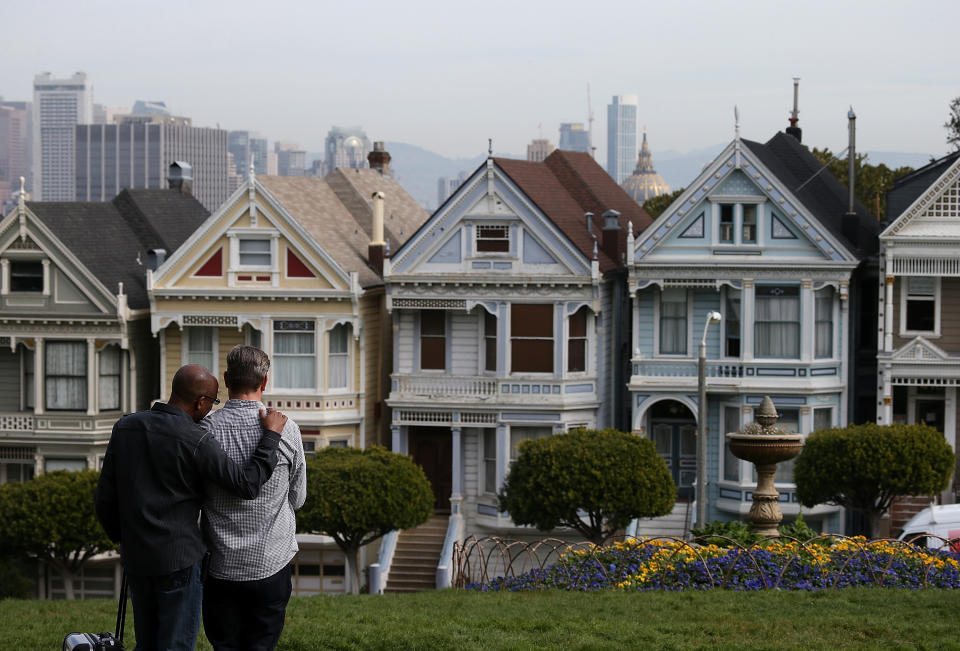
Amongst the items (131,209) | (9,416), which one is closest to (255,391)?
(9,416)

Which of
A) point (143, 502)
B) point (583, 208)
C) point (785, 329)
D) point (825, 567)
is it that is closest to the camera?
point (143, 502)

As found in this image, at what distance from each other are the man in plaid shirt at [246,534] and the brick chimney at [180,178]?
40.4 meters

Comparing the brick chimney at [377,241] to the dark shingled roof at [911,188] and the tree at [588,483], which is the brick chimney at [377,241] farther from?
→ the dark shingled roof at [911,188]

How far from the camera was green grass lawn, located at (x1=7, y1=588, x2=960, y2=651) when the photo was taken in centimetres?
1711

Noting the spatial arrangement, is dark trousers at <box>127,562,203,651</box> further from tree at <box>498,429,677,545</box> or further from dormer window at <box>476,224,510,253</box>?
dormer window at <box>476,224,510,253</box>

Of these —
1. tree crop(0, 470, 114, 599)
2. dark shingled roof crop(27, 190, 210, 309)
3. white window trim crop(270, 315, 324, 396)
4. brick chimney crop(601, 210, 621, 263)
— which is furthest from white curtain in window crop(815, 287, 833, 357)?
tree crop(0, 470, 114, 599)

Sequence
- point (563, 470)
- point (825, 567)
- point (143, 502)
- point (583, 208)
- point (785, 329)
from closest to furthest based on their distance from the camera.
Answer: point (143, 502)
point (825, 567)
point (563, 470)
point (785, 329)
point (583, 208)

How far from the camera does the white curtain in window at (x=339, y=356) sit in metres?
41.4

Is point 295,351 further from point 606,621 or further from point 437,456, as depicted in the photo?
point 606,621

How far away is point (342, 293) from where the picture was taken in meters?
40.6

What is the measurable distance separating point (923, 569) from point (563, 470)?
14.0 m

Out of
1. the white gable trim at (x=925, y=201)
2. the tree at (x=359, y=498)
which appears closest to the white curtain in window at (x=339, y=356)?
the tree at (x=359, y=498)

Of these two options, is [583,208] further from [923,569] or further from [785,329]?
[923,569]

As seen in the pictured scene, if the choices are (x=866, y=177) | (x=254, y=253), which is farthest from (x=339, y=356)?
(x=866, y=177)
